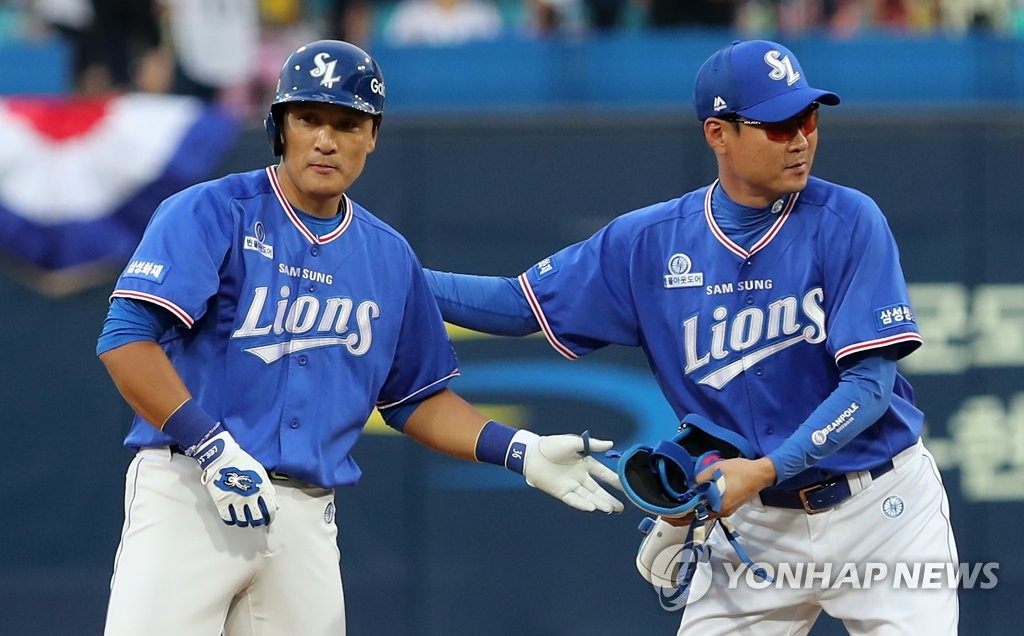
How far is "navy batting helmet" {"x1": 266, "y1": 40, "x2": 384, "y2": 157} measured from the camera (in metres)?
4.00

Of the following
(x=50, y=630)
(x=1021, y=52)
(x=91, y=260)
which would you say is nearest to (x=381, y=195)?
(x=91, y=260)

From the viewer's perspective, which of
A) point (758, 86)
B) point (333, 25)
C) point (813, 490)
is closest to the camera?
point (758, 86)

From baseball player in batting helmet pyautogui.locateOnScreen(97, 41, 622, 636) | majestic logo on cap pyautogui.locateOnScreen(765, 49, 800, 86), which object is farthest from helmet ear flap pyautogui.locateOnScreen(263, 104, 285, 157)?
majestic logo on cap pyautogui.locateOnScreen(765, 49, 800, 86)

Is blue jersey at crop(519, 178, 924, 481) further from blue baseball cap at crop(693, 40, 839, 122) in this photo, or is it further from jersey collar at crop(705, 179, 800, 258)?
blue baseball cap at crop(693, 40, 839, 122)

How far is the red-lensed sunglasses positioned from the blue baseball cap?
0.03 metres

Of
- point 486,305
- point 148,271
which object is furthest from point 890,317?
point 148,271

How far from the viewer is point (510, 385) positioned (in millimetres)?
7133

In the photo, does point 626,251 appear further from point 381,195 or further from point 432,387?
point 381,195

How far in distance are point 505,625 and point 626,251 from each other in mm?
3170

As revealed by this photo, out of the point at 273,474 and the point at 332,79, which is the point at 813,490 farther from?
the point at 332,79

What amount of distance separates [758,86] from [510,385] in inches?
129

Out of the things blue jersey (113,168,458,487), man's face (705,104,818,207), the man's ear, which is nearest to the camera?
blue jersey (113,168,458,487)

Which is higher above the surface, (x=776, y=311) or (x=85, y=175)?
(x=85, y=175)

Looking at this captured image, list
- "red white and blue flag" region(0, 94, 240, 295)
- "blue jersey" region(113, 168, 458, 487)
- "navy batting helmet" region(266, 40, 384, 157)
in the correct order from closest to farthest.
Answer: "blue jersey" region(113, 168, 458, 487)
"navy batting helmet" region(266, 40, 384, 157)
"red white and blue flag" region(0, 94, 240, 295)
